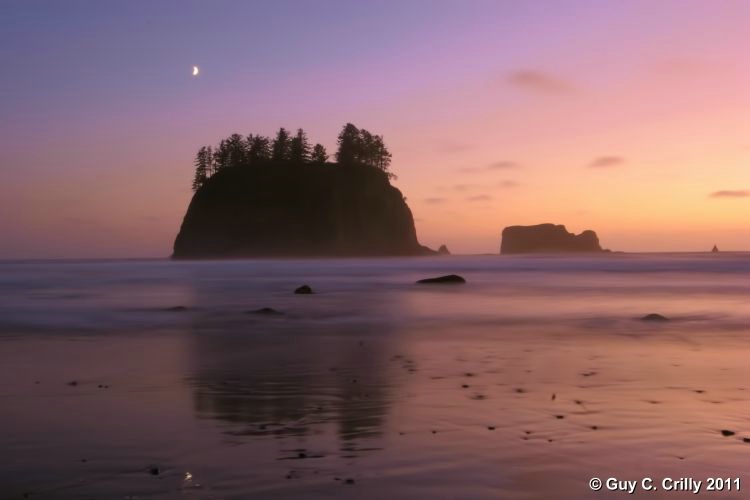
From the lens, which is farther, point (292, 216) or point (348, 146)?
point (348, 146)

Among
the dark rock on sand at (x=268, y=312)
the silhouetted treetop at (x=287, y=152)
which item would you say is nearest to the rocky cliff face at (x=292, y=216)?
the silhouetted treetop at (x=287, y=152)

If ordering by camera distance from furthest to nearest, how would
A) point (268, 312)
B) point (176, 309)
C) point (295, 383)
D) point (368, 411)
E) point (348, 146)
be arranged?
point (348, 146), point (176, 309), point (268, 312), point (295, 383), point (368, 411)

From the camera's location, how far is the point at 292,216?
453 ft

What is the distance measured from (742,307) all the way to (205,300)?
26.4m

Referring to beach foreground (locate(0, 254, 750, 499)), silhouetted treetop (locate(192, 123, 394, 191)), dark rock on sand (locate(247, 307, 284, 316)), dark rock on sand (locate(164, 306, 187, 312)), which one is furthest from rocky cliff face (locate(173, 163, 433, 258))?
beach foreground (locate(0, 254, 750, 499))

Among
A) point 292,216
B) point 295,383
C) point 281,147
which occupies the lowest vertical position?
point 295,383

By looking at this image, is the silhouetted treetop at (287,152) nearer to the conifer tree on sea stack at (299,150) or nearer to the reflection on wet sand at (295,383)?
the conifer tree on sea stack at (299,150)

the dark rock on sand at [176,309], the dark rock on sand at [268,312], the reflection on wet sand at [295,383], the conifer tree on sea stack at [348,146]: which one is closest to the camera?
the reflection on wet sand at [295,383]

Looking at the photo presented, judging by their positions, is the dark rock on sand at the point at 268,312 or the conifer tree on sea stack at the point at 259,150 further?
the conifer tree on sea stack at the point at 259,150

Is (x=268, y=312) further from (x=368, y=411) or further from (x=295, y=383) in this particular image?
(x=368, y=411)

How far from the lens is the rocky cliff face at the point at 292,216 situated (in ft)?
449

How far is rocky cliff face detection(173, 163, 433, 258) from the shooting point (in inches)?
5389

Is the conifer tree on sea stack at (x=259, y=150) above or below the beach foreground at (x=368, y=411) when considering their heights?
above

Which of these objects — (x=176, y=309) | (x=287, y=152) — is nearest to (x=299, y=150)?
(x=287, y=152)
